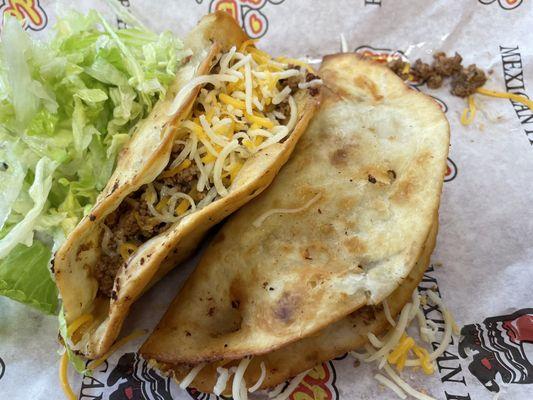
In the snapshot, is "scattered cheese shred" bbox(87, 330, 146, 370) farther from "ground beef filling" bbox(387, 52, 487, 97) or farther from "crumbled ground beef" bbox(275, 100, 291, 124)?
"ground beef filling" bbox(387, 52, 487, 97)

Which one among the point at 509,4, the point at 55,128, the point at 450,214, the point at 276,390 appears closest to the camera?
the point at 276,390

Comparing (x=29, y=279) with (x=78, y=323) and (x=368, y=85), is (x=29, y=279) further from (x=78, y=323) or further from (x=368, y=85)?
(x=368, y=85)

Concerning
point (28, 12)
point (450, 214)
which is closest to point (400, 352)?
point (450, 214)

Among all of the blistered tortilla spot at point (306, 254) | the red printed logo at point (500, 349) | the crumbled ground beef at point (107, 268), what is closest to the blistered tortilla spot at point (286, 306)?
the blistered tortilla spot at point (306, 254)

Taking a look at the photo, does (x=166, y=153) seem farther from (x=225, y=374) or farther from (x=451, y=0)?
(x=451, y=0)

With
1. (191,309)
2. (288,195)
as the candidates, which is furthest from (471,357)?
(191,309)

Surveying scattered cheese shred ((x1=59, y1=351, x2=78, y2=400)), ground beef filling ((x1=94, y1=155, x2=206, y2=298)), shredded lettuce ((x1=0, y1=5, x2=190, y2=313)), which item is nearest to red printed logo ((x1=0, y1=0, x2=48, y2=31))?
shredded lettuce ((x1=0, y1=5, x2=190, y2=313))
